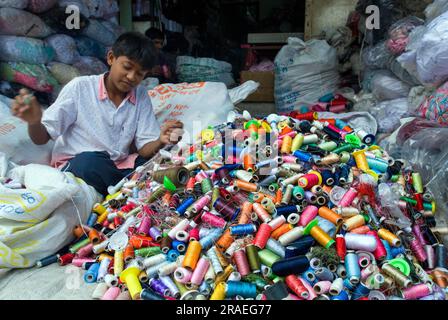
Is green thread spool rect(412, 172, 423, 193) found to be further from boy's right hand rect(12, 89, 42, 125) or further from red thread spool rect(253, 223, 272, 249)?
boy's right hand rect(12, 89, 42, 125)

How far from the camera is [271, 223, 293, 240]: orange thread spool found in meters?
1.60

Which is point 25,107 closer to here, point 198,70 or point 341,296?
point 341,296

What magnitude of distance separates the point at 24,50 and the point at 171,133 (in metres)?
1.45

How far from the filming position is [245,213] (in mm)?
1688

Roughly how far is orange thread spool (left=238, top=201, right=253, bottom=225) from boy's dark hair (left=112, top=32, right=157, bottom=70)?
104 centimetres

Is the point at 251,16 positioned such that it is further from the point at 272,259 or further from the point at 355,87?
the point at 272,259

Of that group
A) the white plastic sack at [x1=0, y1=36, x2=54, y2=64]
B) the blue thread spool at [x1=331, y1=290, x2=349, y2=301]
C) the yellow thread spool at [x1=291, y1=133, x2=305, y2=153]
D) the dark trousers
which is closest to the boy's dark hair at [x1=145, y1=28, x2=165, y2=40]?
the white plastic sack at [x1=0, y1=36, x2=54, y2=64]

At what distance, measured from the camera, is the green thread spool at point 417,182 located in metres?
1.94

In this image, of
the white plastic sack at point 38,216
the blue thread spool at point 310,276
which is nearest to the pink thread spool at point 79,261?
the white plastic sack at point 38,216

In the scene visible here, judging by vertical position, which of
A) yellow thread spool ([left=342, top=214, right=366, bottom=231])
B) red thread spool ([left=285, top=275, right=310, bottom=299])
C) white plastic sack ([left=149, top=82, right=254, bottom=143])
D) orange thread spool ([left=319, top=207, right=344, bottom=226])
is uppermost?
white plastic sack ([left=149, top=82, right=254, bottom=143])

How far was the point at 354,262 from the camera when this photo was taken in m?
1.44

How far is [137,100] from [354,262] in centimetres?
166

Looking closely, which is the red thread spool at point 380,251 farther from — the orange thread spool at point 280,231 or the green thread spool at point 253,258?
the green thread spool at point 253,258

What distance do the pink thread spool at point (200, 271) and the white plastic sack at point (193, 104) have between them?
4.27ft
